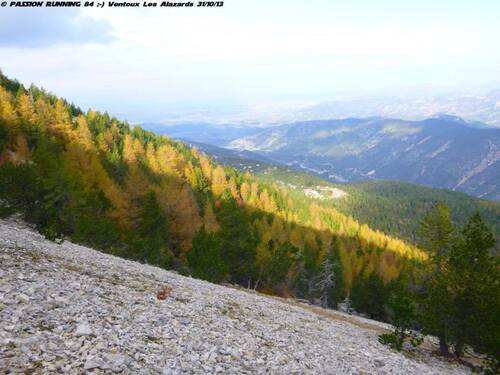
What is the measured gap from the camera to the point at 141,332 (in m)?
16.9

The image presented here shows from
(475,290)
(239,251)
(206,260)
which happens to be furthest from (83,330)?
(239,251)

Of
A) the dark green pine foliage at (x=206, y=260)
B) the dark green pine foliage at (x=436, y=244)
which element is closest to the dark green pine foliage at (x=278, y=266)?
the dark green pine foliage at (x=206, y=260)

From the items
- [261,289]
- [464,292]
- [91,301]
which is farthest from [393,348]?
[261,289]

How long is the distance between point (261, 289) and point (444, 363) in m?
44.9

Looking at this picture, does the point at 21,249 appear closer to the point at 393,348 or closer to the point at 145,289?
the point at 145,289

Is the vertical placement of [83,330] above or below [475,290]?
below

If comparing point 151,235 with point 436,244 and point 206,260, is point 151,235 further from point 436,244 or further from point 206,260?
point 436,244

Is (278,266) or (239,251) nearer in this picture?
(278,266)

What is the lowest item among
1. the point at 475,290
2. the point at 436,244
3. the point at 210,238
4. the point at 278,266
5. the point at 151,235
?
the point at 278,266

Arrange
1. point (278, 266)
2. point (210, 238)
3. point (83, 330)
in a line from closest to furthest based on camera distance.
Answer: point (83, 330) < point (210, 238) < point (278, 266)

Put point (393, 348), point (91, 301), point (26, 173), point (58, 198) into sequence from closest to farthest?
point (91, 301) → point (393, 348) → point (26, 173) → point (58, 198)

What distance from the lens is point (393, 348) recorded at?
29984 millimetres

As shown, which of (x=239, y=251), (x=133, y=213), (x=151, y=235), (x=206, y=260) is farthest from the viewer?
(x=239, y=251)

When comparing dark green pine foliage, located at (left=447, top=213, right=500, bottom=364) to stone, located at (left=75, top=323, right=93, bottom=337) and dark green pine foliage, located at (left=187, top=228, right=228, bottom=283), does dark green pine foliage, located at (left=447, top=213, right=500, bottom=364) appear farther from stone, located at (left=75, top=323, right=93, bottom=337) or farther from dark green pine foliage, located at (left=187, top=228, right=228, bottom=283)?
dark green pine foliage, located at (left=187, top=228, right=228, bottom=283)
